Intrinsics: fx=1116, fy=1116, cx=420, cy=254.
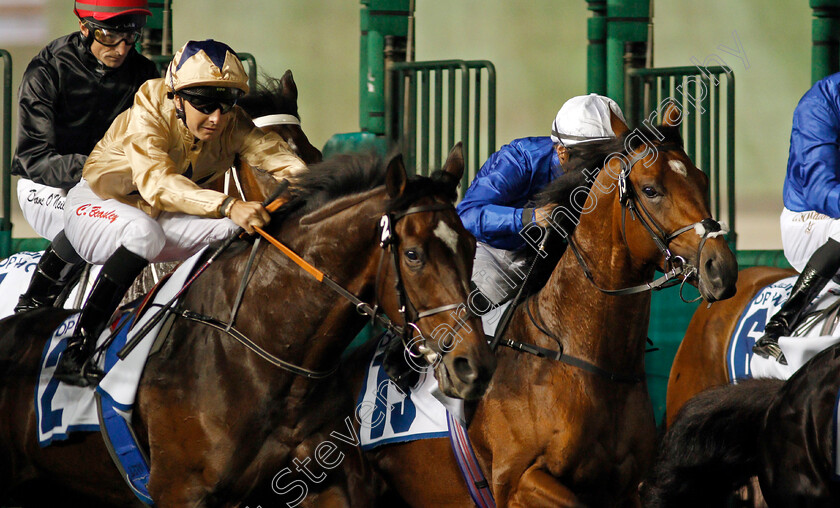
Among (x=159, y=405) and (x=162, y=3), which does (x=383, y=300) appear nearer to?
(x=159, y=405)

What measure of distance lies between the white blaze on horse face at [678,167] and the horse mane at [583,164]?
0.08m

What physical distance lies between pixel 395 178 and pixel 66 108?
2.02 metres

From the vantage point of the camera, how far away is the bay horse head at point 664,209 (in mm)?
3336

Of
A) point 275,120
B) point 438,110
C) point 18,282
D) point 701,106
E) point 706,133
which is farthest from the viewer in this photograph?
point 438,110

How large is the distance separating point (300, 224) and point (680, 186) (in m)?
1.18

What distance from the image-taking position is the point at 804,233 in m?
4.70

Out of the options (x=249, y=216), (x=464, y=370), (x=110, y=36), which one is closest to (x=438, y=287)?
(x=464, y=370)

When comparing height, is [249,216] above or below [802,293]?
above

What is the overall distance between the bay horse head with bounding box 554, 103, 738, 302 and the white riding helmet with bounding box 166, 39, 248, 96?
1.21m

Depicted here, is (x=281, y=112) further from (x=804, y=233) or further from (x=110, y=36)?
(x=804, y=233)

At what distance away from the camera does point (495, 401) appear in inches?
142

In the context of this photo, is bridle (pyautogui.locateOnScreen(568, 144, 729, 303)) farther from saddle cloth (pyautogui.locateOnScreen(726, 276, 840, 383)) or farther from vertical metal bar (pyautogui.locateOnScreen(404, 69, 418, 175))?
vertical metal bar (pyautogui.locateOnScreen(404, 69, 418, 175))

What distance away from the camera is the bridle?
11.0 ft

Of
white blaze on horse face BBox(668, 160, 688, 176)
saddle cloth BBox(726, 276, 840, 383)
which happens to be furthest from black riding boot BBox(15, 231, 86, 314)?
saddle cloth BBox(726, 276, 840, 383)
